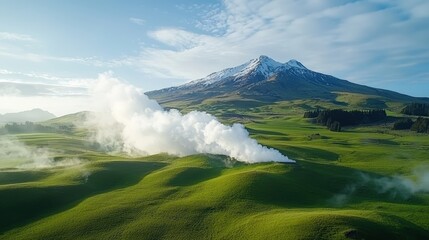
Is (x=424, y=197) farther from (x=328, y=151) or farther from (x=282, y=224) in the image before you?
(x=328, y=151)

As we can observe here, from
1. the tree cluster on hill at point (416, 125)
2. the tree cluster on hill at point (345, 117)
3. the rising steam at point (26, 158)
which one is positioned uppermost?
the tree cluster on hill at point (345, 117)

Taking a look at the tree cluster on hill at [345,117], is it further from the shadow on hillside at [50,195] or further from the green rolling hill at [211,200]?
the shadow on hillside at [50,195]

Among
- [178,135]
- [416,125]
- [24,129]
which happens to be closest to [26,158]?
[178,135]

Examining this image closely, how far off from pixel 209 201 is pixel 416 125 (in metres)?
130

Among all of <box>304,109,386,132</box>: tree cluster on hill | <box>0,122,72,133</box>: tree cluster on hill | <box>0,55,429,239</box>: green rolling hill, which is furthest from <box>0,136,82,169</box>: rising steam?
<box>304,109,386,132</box>: tree cluster on hill

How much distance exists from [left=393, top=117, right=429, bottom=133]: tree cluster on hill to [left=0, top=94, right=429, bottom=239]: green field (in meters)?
74.1

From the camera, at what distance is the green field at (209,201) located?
46062 mm

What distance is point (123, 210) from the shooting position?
172 feet

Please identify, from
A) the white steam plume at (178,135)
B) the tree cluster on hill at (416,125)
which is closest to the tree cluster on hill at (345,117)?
the tree cluster on hill at (416,125)

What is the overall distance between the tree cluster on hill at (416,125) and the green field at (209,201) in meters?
74.1

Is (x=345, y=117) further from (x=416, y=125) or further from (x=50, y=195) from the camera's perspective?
(x=50, y=195)

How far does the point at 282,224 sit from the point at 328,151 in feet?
197

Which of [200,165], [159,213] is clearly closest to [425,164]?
[200,165]

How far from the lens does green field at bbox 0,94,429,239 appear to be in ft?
151
